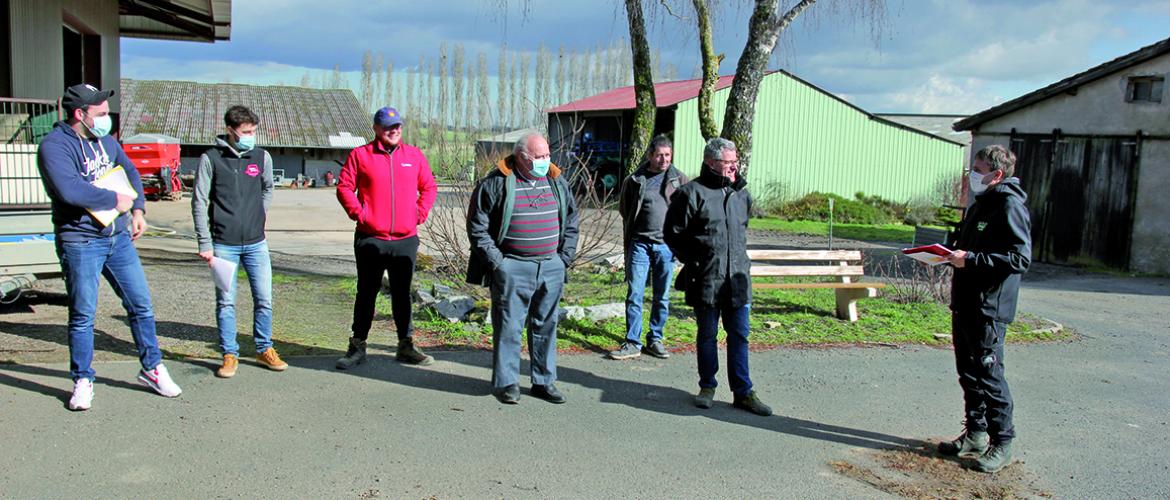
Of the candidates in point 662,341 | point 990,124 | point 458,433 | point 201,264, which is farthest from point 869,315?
point 990,124

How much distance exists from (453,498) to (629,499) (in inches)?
33.1

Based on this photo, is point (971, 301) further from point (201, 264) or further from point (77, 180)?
point (201, 264)

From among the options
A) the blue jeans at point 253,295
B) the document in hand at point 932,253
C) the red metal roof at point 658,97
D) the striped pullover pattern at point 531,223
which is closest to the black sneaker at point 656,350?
the striped pullover pattern at point 531,223

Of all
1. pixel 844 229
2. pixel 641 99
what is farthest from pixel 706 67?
pixel 844 229

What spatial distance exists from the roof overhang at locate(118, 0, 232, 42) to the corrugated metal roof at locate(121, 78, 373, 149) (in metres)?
19.5

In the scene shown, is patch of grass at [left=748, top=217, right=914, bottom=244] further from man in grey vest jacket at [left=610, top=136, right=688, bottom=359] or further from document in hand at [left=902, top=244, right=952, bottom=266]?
document in hand at [left=902, top=244, right=952, bottom=266]

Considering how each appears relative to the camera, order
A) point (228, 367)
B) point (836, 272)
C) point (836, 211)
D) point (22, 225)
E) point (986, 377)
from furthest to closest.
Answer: point (836, 211)
point (836, 272)
point (22, 225)
point (228, 367)
point (986, 377)

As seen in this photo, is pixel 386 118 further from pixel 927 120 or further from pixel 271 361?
pixel 927 120

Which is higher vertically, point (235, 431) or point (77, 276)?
point (77, 276)

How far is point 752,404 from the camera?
5820mm

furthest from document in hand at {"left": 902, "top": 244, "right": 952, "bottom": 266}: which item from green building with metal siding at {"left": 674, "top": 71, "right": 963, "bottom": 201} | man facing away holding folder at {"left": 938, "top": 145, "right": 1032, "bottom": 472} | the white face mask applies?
green building with metal siding at {"left": 674, "top": 71, "right": 963, "bottom": 201}

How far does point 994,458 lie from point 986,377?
437 millimetres

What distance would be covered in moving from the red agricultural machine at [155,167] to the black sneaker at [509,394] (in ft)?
82.6

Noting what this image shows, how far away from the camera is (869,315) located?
9398 millimetres
